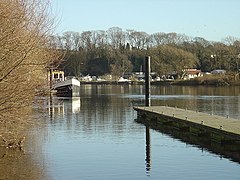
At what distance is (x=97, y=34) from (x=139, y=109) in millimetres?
79385

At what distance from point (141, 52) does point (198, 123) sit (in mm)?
86962

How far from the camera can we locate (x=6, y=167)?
17125mm

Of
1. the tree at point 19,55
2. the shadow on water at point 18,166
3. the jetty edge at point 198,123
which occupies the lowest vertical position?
the shadow on water at point 18,166

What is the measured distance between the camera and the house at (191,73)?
99012 mm

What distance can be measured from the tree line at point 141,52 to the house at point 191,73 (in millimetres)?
1016

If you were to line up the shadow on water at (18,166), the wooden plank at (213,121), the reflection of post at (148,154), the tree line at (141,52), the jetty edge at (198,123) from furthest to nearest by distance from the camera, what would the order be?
the tree line at (141,52) < the wooden plank at (213,121) < the jetty edge at (198,123) < the reflection of post at (148,154) < the shadow on water at (18,166)

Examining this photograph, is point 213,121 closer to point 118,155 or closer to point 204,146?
point 204,146

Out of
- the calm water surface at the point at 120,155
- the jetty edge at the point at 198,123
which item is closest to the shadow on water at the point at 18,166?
the calm water surface at the point at 120,155

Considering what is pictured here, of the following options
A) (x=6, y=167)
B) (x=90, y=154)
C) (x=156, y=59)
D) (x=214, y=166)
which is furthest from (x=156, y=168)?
(x=156, y=59)

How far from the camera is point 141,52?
4358 inches

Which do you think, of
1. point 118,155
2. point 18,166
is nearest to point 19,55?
point 18,166

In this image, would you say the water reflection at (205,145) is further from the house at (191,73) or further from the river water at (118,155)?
the house at (191,73)

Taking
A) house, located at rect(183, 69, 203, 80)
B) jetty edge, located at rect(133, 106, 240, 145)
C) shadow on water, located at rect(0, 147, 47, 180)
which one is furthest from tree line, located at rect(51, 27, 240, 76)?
shadow on water, located at rect(0, 147, 47, 180)

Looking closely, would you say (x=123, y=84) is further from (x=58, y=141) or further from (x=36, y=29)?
(x=36, y=29)
